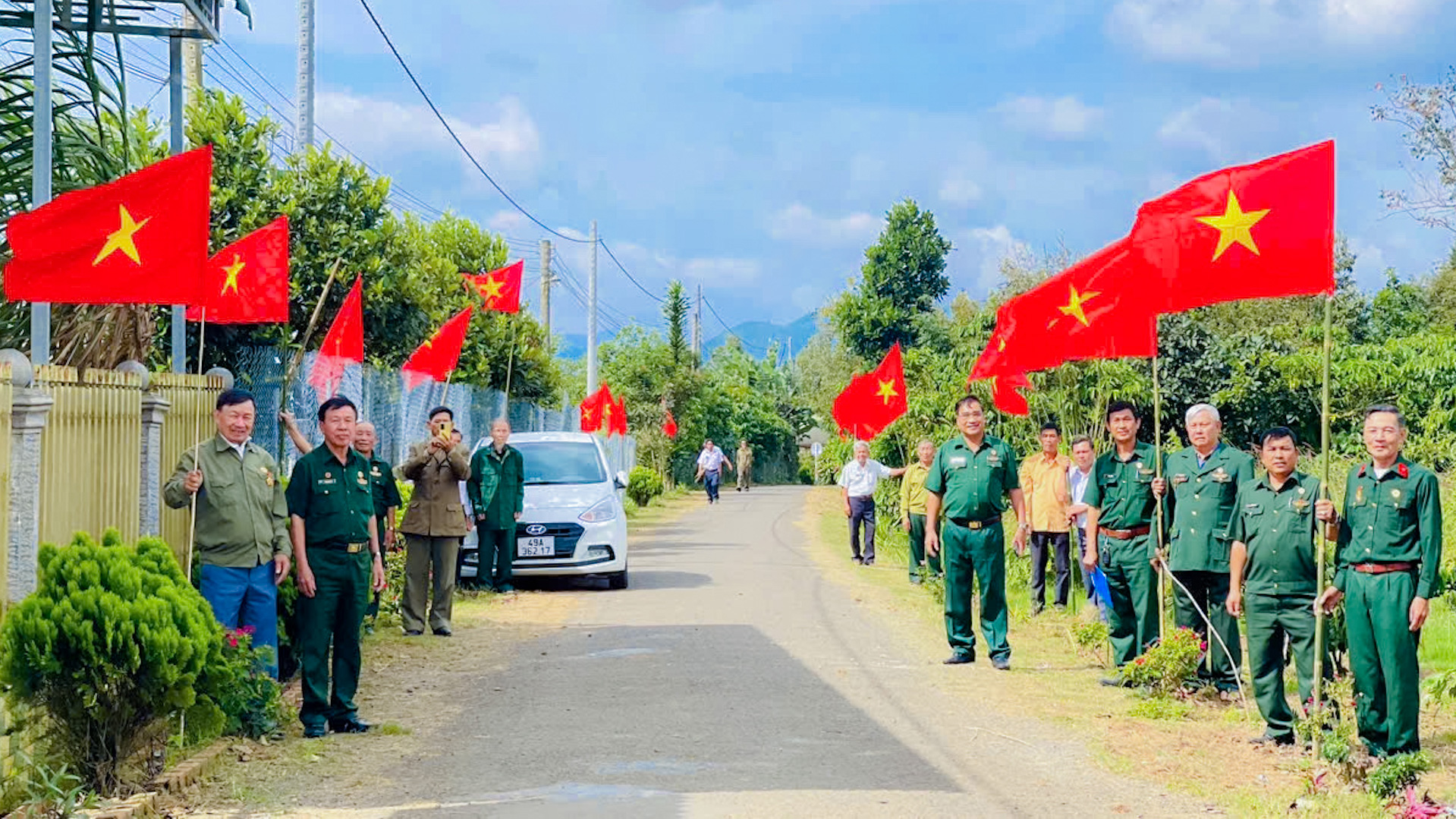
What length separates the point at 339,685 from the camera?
8.51 metres

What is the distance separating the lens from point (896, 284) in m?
50.2

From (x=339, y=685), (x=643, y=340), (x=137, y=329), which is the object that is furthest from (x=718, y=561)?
(x=643, y=340)

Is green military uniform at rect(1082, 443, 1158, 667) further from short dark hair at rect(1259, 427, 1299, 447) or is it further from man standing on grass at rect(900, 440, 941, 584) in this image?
man standing on grass at rect(900, 440, 941, 584)

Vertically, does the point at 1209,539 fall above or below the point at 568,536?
above

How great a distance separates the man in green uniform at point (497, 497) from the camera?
601 inches

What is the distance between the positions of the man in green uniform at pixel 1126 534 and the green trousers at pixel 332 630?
189 inches

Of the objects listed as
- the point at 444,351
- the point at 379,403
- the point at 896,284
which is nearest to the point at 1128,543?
the point at 444,351

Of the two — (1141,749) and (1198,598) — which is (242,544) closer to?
(1141,749)

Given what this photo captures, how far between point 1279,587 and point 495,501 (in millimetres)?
8968

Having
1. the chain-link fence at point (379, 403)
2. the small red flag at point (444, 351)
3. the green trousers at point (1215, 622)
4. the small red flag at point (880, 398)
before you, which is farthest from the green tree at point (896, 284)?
the green trousers at point (1215, 622)

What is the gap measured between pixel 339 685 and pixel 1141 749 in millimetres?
4324

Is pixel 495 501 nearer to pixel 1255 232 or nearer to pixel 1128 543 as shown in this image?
pixel 1128 543

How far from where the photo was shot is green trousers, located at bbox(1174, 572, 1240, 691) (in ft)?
30.9

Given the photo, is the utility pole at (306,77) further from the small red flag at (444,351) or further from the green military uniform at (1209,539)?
the green military uniform at (1209,539)
